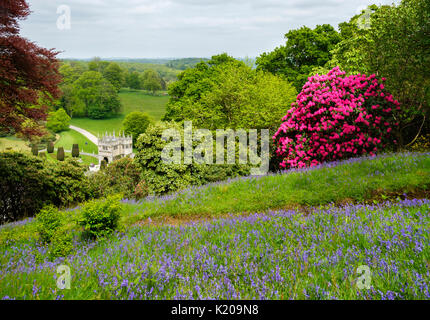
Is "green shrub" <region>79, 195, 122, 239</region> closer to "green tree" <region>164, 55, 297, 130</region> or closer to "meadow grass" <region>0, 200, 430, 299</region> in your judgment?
"meadow grass" <region>0, 200, 430, 299</region>

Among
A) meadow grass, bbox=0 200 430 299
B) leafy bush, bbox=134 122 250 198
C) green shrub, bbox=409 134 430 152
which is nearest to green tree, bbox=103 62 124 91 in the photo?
leafy bush, bbox=134 122 250 198

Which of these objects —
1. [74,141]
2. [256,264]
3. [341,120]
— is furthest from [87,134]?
[256,264]

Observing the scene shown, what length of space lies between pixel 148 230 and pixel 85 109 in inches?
4585

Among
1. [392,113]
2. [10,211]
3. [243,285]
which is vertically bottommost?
[10,211]

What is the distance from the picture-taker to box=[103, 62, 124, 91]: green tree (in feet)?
427

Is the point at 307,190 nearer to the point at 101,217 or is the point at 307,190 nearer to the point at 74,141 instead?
the point at 101,217

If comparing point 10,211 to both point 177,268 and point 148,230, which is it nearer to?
point 148,230

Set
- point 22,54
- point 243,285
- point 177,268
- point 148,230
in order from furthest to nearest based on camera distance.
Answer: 1. point 22,54
2. point 148,230
3. point 177,268
4. point 243,285

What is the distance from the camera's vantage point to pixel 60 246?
524 cm

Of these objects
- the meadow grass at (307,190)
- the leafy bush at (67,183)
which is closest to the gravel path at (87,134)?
the leafy bush at (67,183)

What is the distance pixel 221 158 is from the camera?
47.1ft

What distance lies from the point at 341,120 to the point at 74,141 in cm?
8759

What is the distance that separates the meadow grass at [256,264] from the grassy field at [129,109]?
7812cm
